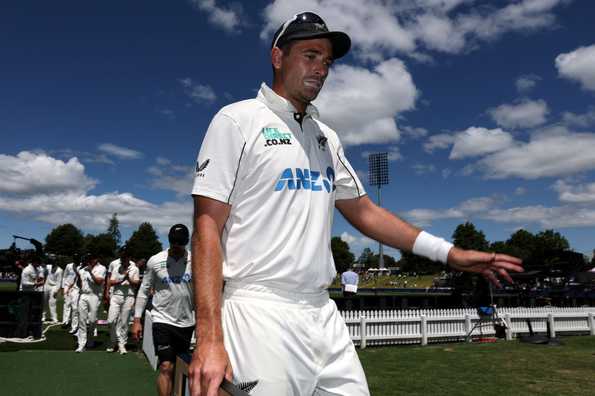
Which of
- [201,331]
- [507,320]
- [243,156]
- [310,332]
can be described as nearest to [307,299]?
[310,332]

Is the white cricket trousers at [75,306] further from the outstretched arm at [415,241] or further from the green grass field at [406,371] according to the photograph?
the outstretched arm at [415,241]

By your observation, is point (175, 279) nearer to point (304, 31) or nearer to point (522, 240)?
point (304, 31)

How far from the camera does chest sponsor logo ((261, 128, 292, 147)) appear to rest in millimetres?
2051

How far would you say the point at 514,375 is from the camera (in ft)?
31.1

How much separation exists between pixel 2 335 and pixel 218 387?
14.3 meters

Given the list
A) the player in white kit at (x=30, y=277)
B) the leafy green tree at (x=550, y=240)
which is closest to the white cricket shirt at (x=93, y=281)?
the player in white kit at (x=30, y=277)

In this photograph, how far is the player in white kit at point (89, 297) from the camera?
38.5 ft

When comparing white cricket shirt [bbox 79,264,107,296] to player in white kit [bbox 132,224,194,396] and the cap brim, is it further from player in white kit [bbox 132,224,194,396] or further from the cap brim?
the cap brim

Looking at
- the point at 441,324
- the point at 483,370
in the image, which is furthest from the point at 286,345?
the point at 441,324

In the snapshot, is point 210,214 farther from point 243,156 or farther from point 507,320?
point 507,320

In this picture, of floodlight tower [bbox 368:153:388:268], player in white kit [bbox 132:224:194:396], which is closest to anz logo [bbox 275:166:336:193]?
player in white kit [bbox 132:224:194:396]

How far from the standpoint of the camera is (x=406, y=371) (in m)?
9.91

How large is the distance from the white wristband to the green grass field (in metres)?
6.08

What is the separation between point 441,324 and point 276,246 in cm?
1499
